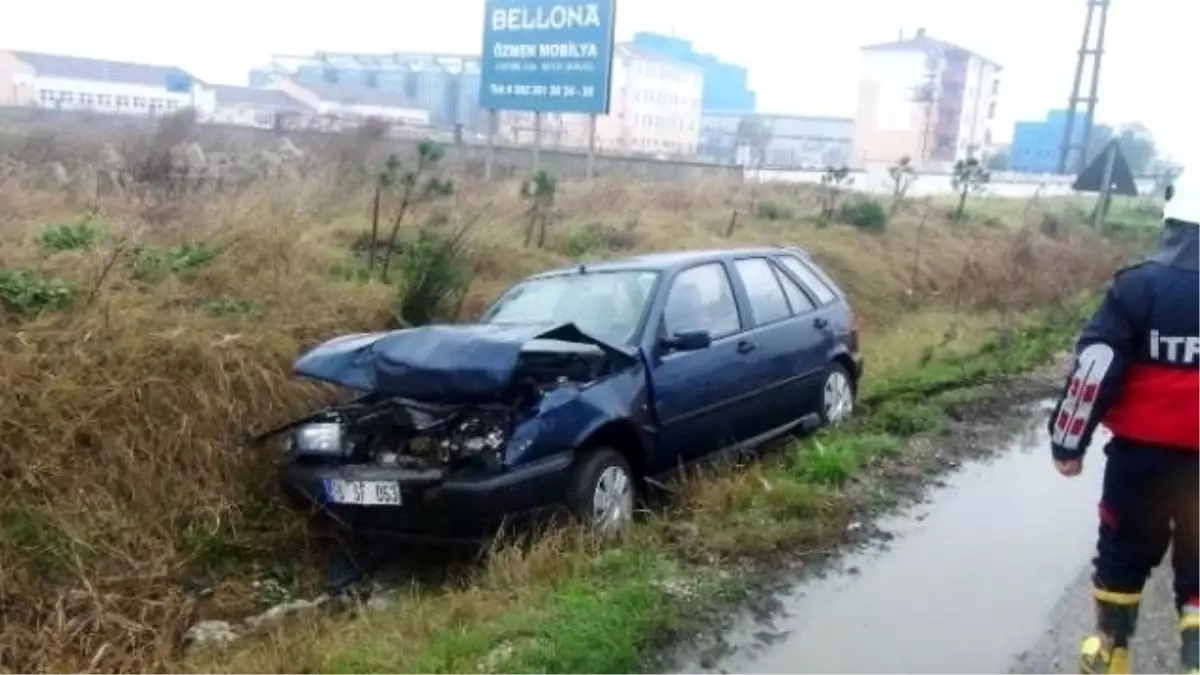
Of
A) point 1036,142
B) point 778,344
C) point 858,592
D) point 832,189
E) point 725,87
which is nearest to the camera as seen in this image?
point 858,592

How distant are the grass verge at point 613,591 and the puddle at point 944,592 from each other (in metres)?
0.25

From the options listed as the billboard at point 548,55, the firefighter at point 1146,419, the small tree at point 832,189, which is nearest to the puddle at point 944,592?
the firefighter at point 1146,419

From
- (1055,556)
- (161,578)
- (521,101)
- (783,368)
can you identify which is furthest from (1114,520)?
(521,101)

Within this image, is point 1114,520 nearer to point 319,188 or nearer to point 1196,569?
point 1196,569

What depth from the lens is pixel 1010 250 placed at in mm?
19500

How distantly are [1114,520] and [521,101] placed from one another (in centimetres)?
1691

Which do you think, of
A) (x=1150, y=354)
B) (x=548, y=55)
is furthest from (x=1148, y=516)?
(x=548, y=55)

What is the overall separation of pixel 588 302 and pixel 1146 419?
12.5 feet

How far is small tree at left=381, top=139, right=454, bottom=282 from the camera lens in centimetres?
1039

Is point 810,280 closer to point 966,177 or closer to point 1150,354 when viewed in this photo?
point 1150,354

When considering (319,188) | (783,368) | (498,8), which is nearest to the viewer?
(783,368)

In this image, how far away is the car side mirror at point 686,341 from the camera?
6.09 m

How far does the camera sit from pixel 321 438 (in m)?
5.54

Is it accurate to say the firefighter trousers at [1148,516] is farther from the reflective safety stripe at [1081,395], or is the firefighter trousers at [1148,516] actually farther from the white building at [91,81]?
the white building at [91,81]
